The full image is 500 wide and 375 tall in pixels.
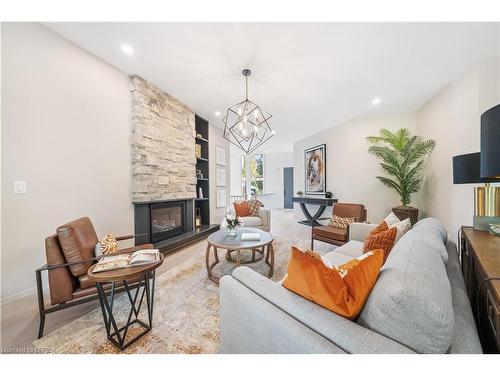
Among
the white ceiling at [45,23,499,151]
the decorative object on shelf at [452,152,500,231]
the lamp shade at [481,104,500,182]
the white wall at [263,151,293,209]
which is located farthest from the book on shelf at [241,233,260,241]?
the white wall at [263,151,293,209]

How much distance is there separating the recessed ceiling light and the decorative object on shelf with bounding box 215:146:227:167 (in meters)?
2.85

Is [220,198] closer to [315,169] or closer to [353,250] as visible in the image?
[315,169]

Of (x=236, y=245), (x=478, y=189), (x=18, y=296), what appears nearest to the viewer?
(x=478, y=189)

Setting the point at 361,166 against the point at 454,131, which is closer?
the point at 454,131

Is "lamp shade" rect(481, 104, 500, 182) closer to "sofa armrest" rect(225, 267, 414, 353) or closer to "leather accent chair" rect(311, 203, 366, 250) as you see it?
"sofa armrest" rect(225, 267, 414, 353)

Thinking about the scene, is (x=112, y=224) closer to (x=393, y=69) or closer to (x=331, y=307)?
(x=331, y=307)

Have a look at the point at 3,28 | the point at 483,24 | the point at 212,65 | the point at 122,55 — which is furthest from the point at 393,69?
the point at 3,28

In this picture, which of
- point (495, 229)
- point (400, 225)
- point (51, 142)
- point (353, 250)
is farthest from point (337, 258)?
point (51, 142)

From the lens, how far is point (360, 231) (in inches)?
99.0

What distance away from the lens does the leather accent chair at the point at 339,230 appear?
108 inches

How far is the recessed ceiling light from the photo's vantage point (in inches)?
84.9

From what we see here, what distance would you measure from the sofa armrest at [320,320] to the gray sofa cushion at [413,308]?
4 cm

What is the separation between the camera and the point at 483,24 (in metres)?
1.83

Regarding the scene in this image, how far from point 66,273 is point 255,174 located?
26.2ft
